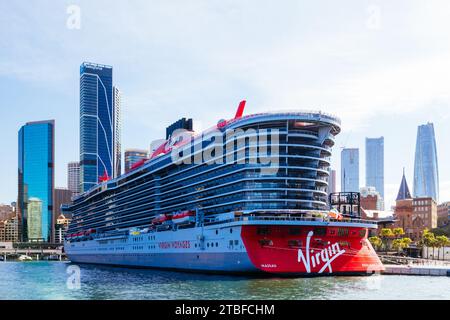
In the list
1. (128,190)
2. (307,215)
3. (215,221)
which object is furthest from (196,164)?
(128,190)

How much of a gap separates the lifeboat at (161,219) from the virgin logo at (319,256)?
26.0 meters

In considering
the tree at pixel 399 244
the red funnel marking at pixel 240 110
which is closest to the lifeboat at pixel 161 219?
the red funnel marking at pixel 240 110

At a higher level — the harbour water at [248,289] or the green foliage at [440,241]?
the harbour water at [248,289]

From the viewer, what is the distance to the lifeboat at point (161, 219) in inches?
3127

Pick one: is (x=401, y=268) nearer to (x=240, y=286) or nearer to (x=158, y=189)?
(x=240, y=286)

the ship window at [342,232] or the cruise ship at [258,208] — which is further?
the ship window at [342,232]

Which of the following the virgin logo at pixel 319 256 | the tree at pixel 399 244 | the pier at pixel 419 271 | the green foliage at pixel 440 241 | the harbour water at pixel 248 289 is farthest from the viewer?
the tree at pixel 399 244

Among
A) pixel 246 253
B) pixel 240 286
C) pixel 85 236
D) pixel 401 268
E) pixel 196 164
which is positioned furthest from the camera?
pixel 85 236

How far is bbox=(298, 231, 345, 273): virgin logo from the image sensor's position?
192 ft

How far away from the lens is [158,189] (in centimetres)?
8925

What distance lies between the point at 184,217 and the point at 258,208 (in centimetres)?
1401

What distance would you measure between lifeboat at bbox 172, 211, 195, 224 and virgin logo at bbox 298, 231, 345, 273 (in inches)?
727

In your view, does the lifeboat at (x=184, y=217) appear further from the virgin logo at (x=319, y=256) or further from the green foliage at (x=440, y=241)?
the green foliage at (x=440, y=241)
